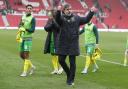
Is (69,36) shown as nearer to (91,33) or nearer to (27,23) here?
(27,23)

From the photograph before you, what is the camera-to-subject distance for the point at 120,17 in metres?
70.4

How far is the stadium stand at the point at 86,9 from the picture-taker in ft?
217

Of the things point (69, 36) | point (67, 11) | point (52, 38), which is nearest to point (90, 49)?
point (52, 38)

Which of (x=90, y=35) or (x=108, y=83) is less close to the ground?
(x=90, y=35)

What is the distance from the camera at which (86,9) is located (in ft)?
230

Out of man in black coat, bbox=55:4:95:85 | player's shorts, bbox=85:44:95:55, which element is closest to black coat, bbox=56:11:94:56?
man in black coat, bbox=55:4:95:85

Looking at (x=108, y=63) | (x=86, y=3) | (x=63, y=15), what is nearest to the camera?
(x=63, y=15)

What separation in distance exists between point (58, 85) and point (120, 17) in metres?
58.4

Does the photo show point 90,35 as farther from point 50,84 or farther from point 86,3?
point 86,3

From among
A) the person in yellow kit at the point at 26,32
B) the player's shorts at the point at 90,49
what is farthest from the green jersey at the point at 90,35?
the person in yellow kit at the point at 26,32

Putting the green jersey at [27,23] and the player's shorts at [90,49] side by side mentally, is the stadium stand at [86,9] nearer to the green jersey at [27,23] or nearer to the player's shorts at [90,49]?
the player's shorts at [90,49]

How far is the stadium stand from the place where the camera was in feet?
217

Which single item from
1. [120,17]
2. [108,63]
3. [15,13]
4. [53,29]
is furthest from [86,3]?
[53,29]

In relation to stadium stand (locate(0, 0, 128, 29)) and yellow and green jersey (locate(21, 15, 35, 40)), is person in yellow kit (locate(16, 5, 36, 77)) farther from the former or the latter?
stadium stand (locate(0, 0, 128, 29))
